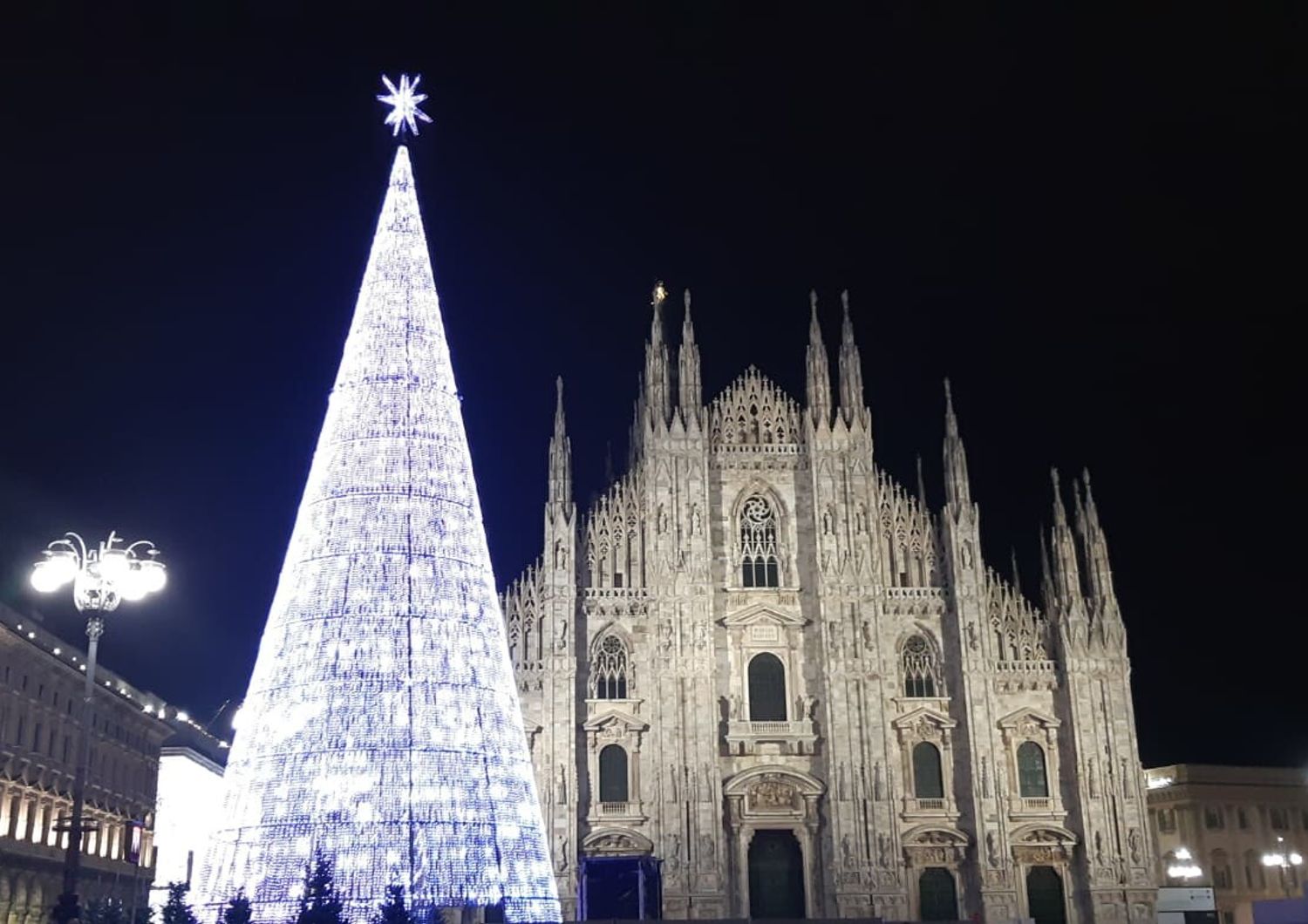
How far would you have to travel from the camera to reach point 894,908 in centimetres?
4500

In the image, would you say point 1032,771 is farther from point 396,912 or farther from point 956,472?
point 396,912

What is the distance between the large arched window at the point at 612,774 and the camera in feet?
153

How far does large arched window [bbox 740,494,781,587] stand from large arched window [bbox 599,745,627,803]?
295 inches

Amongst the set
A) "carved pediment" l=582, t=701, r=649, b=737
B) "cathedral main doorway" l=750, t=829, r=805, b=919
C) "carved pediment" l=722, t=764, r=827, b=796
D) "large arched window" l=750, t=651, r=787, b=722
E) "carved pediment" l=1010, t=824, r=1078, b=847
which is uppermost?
"large arched window" l=750, t=651, r=787, b=722

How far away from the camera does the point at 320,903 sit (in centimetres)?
1866

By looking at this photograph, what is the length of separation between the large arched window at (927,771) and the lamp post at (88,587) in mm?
31854

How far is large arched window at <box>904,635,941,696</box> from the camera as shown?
4878cm

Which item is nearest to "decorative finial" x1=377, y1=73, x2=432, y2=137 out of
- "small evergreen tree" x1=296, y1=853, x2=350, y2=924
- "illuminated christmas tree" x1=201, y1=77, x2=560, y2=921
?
"illuminated christmas tree" x1=201, y1=77, x2=560, y2=921

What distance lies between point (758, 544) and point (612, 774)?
977 cm

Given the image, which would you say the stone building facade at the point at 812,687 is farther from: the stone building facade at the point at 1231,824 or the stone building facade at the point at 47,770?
Result: the stone building facade at the point at 1231,824

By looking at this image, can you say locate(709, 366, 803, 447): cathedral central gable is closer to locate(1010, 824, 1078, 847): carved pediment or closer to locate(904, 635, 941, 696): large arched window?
locate(904, 635, 941, 696): large arched window

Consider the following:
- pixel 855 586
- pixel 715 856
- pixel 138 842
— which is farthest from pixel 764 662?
pixel 138 842

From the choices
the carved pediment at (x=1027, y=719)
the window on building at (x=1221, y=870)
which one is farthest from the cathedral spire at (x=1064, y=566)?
the window on building at (x=1221, y=870)

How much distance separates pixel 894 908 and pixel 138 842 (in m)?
28.6
